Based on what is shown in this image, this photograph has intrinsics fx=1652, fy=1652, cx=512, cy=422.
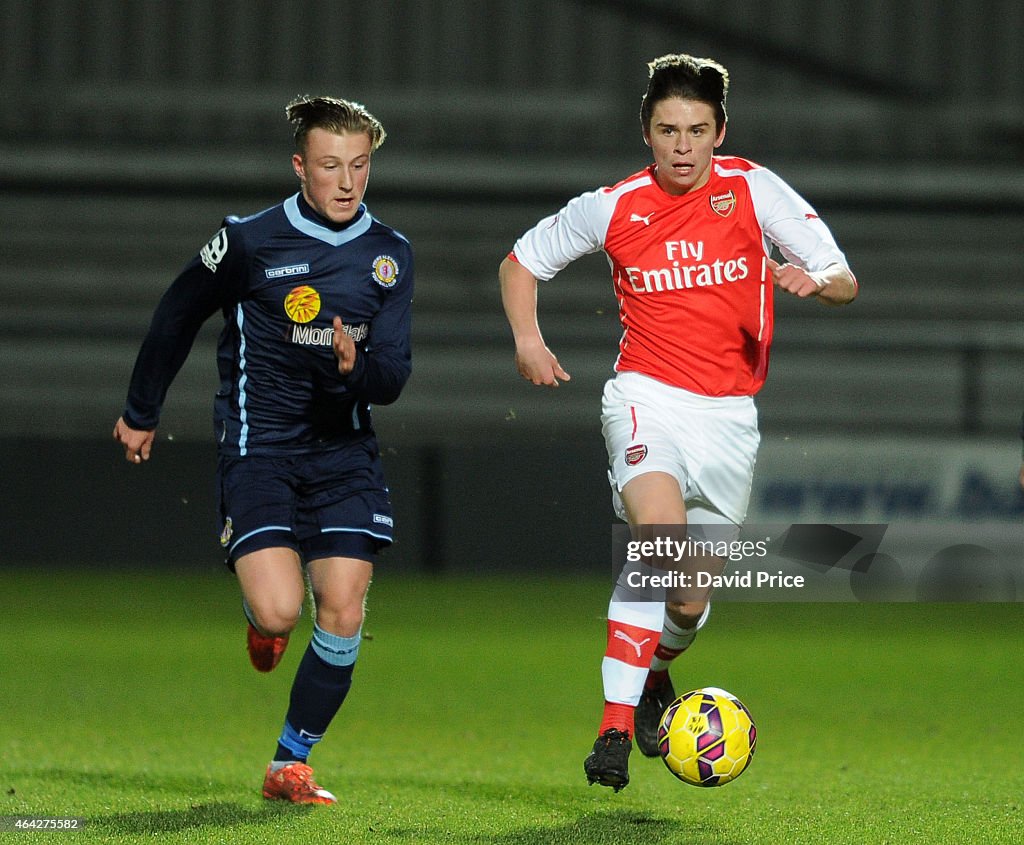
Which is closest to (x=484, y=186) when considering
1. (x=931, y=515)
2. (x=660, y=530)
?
(x=931, y=515)

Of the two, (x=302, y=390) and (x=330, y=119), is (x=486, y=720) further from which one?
(x=330, y=119)

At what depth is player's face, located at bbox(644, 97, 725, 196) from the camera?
4336mm

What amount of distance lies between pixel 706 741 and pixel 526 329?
1183 millimetres

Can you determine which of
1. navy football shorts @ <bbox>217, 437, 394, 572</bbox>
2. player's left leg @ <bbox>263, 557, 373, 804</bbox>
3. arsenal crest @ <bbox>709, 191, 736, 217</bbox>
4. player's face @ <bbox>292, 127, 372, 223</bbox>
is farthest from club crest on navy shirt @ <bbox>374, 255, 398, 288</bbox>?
Result: arsenal crest @ <bbox>709, 191, 736, 217</bbox>

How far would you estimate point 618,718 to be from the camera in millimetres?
4137

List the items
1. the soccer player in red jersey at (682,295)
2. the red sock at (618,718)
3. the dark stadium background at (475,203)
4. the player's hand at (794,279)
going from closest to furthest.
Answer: the player's hand at (794,279) → the red sock at (618,718) → the soccer player in red jersey at (682,295) → the dark stadium background at (475,203)

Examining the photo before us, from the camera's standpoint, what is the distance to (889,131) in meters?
16.9

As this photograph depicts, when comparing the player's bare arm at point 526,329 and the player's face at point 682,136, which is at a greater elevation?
the player's face at point 682,136

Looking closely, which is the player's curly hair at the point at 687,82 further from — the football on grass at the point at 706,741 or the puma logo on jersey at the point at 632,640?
the football on grass at the point at 706,741

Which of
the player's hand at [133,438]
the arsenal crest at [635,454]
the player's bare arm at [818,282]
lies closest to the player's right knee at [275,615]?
the player's hand at [133,438]

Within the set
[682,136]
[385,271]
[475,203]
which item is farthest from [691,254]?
[475,203]

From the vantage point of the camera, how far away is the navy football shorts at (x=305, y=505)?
4480 millimetres

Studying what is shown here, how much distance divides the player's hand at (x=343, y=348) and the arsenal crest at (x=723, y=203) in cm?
109

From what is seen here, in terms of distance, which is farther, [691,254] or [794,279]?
[691,254]
